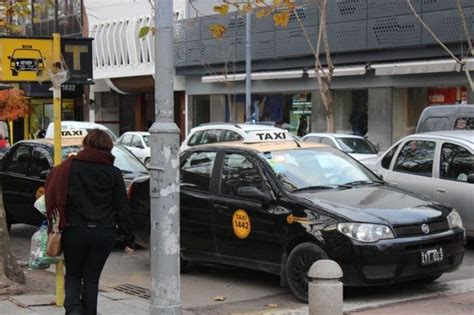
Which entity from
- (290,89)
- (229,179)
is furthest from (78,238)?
(290,89)

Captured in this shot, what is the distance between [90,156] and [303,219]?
8.45 feet

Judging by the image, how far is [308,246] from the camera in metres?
7.18

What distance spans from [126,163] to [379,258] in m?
6.07

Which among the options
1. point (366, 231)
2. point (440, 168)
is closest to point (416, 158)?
point (440, 168)

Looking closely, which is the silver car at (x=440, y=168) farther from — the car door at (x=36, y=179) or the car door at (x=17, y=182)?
the car door at (x=17, y=182)

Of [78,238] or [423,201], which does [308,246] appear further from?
[78,238]

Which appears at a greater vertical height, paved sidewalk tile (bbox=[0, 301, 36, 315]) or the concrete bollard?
the concrete bollard

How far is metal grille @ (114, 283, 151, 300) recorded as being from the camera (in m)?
7.86

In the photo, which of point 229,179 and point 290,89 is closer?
point 229,179

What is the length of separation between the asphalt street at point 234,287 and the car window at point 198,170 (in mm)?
1193

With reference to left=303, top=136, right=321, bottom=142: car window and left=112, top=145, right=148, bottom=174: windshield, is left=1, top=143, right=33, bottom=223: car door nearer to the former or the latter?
left=112, top=145, right=148, bottom=174: windshield

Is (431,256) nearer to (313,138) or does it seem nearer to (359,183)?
(359,183)

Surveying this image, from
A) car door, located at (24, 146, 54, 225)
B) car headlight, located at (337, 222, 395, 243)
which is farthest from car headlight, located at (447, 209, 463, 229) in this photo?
car door, located at (24, 146, 54, 225)

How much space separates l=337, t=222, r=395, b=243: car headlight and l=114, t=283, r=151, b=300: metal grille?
234cm
